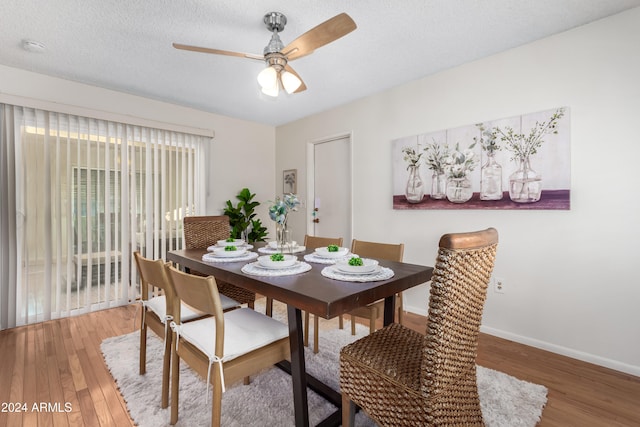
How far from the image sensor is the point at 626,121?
1.96m

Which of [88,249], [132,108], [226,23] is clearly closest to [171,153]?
[132,108]

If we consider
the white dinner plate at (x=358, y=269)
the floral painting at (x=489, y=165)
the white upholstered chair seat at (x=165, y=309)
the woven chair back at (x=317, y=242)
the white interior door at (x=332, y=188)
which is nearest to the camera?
the white dinner plate at (x=358, y=269)

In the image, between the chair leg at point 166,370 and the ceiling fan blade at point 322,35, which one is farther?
the chair leg at point 166,370

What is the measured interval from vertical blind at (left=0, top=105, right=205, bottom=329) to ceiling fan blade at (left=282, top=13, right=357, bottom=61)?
248 centimetres

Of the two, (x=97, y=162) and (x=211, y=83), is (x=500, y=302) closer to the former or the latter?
(x=211, y=83)

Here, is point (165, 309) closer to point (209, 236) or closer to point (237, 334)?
point (237, 334)

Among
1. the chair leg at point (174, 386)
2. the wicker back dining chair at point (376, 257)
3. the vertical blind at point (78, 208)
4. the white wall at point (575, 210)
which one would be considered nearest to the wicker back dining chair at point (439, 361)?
the wicker back dining chair at point (376, 257)

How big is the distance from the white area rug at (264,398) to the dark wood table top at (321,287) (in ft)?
2.35

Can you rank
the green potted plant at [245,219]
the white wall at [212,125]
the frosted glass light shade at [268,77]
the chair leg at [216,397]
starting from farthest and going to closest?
the green potted plant at [245,219]
the white wall at [212,125]
the frosted glass light shade at [268,77]
the chair leg at [216,397]

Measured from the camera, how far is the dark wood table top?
1.12 meters

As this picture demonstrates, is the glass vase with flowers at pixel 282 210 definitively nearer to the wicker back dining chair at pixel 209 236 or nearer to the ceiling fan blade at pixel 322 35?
the wicker back dining chair at pixel 209 236

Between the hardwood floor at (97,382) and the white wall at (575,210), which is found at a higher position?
the white wall at (575,210)

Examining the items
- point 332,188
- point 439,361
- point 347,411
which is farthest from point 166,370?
point 332,188

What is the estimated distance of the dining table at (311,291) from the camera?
1145mm
